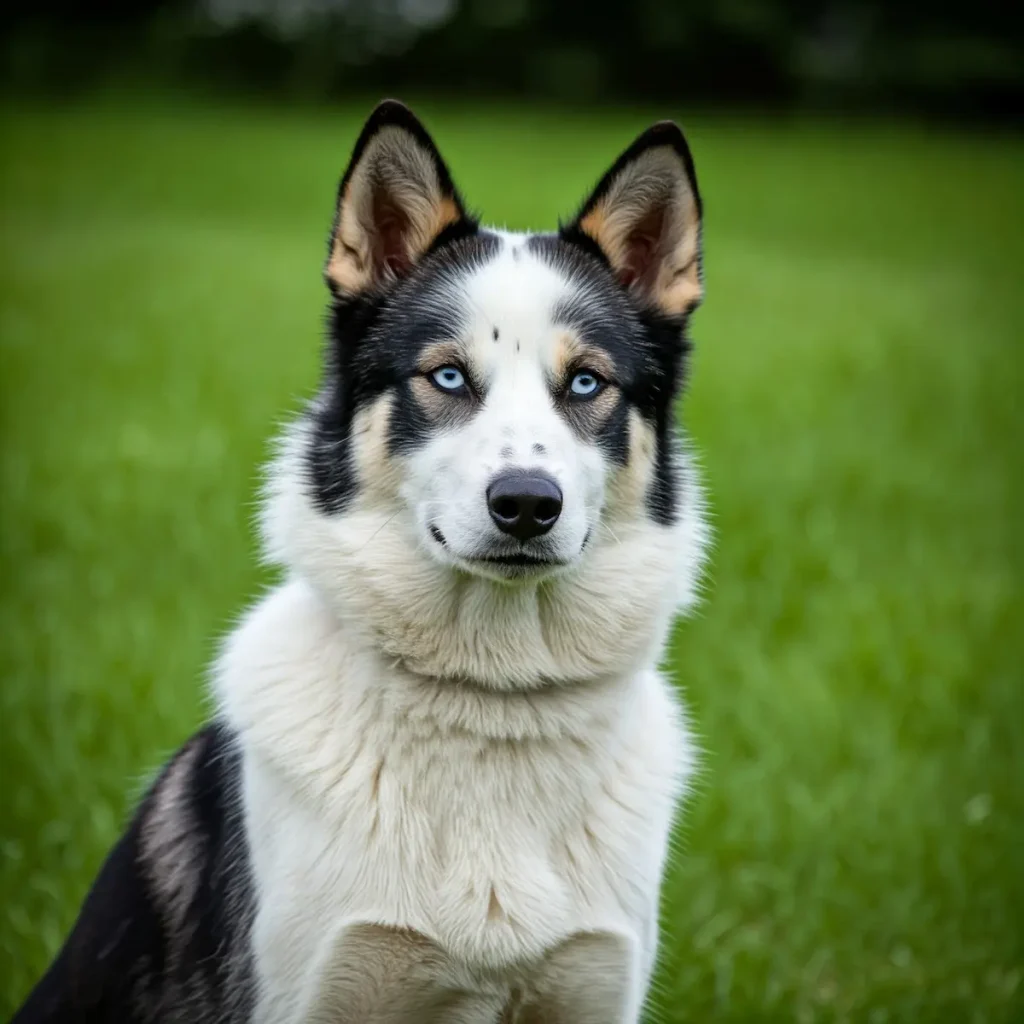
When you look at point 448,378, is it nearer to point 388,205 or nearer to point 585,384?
point 585,384

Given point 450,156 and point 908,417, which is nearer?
point 908,417

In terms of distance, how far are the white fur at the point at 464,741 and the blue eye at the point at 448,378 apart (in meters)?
0.07

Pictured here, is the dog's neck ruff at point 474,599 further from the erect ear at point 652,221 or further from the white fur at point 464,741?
the erect ear at point 652,221

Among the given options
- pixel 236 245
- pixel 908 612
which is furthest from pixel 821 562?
pixel 236 245

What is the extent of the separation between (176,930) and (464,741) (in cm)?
76

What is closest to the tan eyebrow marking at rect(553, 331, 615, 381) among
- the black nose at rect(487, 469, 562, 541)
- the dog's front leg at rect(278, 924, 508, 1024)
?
the black nose at rect(487, 469, 562, 541)

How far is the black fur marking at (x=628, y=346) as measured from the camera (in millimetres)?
3154

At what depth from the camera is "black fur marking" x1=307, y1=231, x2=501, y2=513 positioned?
10.2 ft

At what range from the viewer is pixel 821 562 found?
24.8ft

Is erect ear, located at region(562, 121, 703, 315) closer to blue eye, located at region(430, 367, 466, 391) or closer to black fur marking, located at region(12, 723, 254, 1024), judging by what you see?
blue eye, located at region(430, 367, 466, 391)

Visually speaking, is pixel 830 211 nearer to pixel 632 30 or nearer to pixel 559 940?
pixel 632 30

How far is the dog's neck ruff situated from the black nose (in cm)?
27

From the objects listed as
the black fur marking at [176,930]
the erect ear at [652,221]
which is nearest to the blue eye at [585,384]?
Result: the erect ear at [652,221]

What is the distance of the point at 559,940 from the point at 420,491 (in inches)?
38.0
